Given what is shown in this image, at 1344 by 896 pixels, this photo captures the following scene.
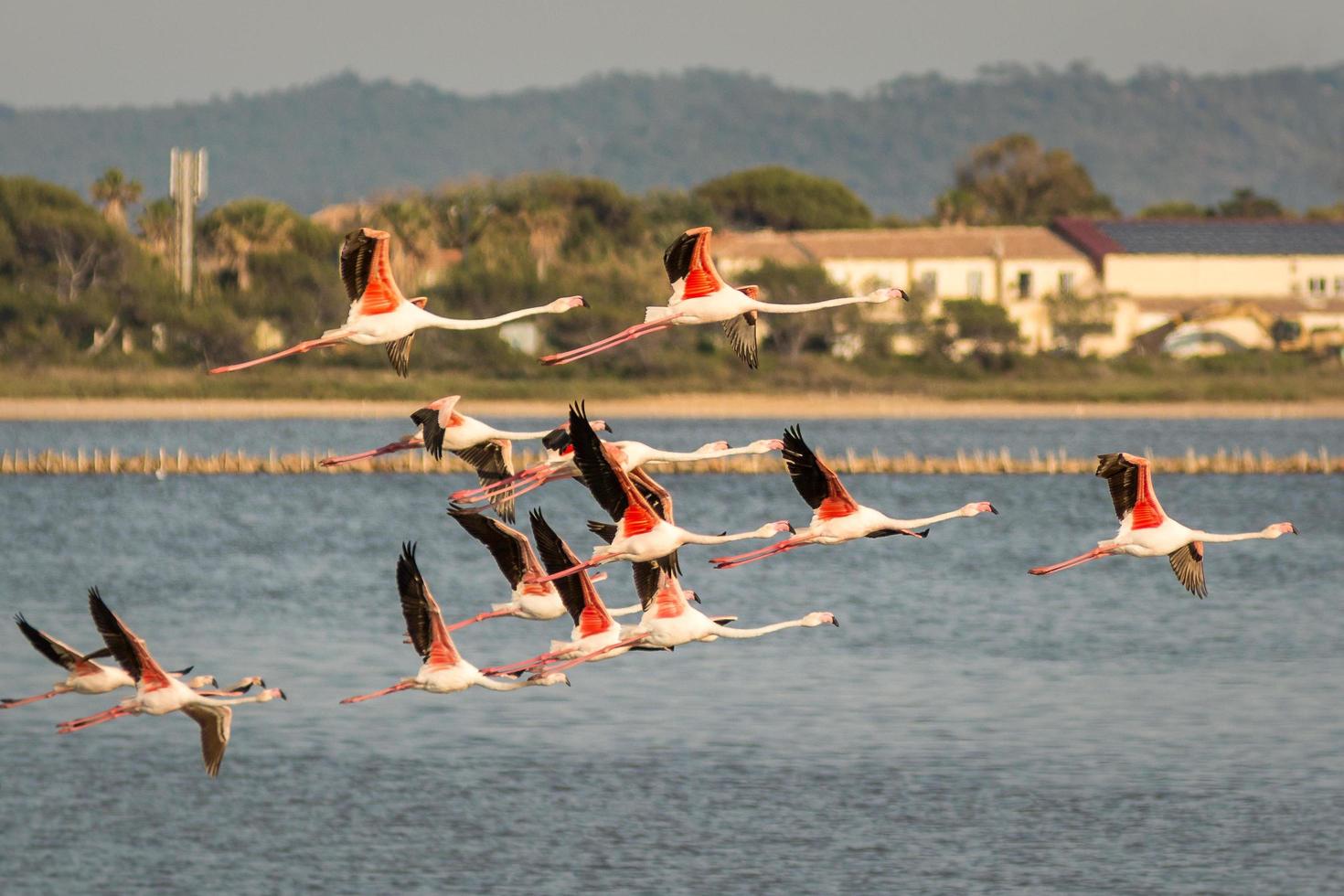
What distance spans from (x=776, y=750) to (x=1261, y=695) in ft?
31.9

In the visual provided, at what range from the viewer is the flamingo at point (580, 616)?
69.2 feet

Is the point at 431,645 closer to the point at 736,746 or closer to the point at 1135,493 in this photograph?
the point at 1135,493

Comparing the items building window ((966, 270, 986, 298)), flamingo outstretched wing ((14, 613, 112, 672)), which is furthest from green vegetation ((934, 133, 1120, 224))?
flamingo outstretched wing ((14, 613, 112, 672))

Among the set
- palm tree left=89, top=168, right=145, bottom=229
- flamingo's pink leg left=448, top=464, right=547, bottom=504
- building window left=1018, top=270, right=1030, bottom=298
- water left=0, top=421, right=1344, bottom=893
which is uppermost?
palm tree left=89, top=168, right=145, bottom=229

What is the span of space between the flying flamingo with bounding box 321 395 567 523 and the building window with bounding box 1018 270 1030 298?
98218 millimetres

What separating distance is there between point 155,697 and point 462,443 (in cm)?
380

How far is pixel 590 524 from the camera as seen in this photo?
→ 891 inches

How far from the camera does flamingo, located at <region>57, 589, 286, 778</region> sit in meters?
20.1

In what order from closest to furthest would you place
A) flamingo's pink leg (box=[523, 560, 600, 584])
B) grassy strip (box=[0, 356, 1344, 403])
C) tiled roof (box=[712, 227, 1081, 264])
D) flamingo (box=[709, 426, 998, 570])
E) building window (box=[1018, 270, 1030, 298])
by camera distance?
1. flamingo's pink leg (box=[523, 560, 600, 584])
2. flamingo (box=[709, 426, 998, 570])
3. grassy strip (box=[0, 356, 1344, 403])
4. tiled roof (box=[712, 227, 1081, 264])
5. building window (box=[1018, 270, 1030, 298])

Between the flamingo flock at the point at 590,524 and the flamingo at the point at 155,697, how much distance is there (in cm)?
2

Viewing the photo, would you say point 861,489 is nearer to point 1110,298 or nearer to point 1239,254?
point 1110,298

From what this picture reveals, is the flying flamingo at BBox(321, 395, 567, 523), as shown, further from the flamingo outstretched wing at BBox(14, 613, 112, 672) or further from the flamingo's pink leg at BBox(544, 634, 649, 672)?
the flamingo outstretched wing at BBox(14, 613, 112, 672)

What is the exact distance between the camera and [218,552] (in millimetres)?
64812

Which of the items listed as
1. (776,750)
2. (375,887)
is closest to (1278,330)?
(776,750)
